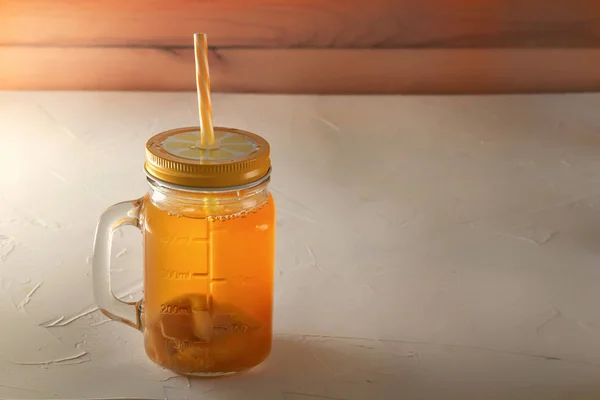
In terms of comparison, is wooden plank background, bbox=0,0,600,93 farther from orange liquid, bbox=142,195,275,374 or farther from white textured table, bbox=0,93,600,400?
orange liquid, bbox=142,195,275,374

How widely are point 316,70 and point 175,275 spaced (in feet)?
2.69

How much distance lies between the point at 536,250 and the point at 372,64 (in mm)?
608

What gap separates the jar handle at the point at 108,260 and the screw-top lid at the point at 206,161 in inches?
2.2

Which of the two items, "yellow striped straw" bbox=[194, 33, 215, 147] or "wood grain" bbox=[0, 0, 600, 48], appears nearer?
"yellow striped straw" bbox=[194, 33, 215, 147]

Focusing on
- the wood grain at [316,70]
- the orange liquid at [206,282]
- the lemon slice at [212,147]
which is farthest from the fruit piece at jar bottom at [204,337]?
the wood grain at [316,70]

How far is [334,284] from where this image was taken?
706 mm

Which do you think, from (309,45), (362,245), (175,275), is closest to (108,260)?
(175,275)

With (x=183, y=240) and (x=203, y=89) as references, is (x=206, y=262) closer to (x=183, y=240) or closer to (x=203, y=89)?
(x=183, y=240)

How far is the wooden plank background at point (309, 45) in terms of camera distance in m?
1.25

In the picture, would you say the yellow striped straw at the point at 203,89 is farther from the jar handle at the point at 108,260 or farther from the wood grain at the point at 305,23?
the wood grain at the point at 305,23

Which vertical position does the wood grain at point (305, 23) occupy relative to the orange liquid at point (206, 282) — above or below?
above

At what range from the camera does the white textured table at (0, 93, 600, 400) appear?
22.2 inches

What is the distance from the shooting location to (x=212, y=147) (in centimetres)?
53

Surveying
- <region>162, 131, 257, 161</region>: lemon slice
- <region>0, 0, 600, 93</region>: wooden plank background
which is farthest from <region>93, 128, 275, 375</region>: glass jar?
<region>0, 0, 600, 93</region>: wooden plank background
